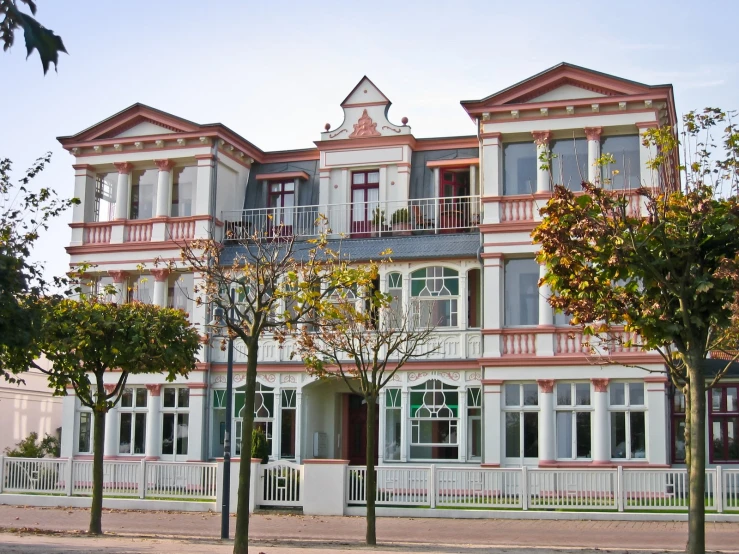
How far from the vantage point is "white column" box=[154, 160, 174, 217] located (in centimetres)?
3080

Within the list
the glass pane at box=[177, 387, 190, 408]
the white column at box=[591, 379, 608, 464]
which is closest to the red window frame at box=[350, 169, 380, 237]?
the glass pane at box=[177, 387, 190, 408]

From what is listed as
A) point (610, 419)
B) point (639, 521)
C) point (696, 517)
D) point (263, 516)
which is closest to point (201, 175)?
point (263, 516)

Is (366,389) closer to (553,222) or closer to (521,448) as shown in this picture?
(553,222)

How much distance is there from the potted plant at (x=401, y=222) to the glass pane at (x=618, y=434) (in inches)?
304

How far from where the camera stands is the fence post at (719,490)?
21.2 meters

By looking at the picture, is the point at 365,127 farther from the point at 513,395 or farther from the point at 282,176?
the point at 513,395

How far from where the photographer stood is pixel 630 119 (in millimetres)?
26766

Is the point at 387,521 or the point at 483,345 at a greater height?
the point at 483,345

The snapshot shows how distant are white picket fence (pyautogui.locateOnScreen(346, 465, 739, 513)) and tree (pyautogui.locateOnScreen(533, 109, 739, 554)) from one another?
940cm

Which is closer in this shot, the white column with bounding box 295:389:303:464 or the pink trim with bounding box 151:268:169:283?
the white column with bounding box 295:389:303:464

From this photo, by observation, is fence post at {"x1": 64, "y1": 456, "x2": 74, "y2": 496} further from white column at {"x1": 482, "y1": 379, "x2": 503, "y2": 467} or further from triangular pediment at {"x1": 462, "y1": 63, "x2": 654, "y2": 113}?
triangular pediment at {"x1": 462, "y1": 63, "x2": 654, "y2": 113}

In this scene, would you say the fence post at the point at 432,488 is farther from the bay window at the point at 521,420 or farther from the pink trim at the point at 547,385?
the pink trim at the point at 547,385

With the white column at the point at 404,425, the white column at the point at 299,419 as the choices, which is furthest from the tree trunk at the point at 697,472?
the white column at the point at 299,419

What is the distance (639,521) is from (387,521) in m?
5.28
